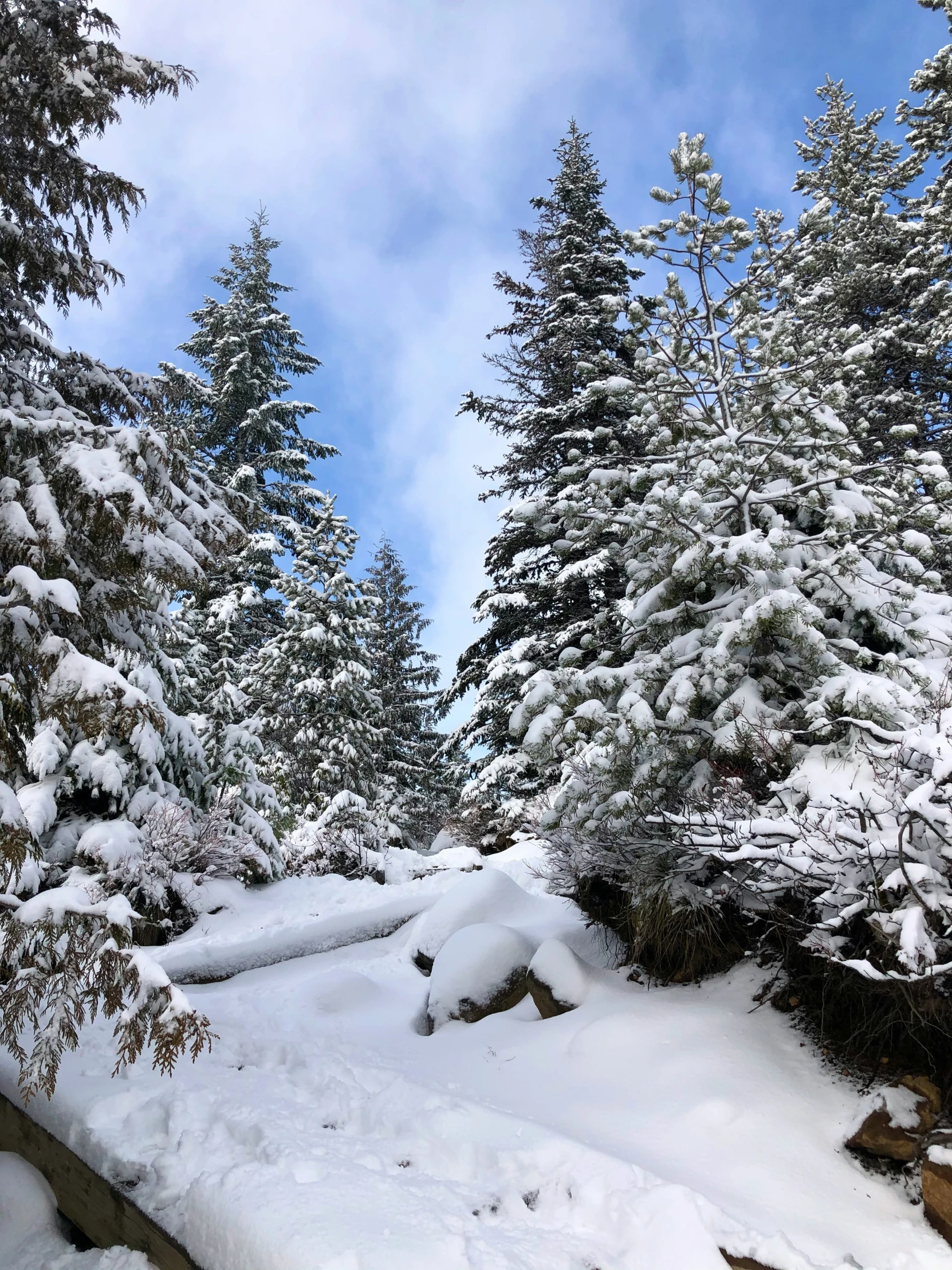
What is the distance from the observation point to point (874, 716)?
3975 millimetres

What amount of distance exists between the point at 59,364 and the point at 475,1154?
5976 millimetres

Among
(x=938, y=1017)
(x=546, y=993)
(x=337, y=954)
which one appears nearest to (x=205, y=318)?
(x=337, y=954)

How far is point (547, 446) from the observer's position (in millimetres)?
13930

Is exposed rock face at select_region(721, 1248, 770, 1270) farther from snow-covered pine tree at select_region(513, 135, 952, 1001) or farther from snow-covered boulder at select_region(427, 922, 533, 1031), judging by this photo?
snow-covered boulder at select_region(427, 922, 533, 1031)

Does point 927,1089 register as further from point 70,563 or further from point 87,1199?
point 70,563

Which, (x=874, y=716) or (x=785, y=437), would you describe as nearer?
(x=874, y=716)

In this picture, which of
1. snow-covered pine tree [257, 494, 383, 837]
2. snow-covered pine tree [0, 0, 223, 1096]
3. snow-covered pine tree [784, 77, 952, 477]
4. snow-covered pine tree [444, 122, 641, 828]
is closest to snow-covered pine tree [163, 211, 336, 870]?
snow-covered pine tree [257, 494, 383, 837]

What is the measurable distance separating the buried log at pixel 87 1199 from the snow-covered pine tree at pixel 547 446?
8931mm

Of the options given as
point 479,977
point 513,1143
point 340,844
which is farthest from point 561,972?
point 340,844

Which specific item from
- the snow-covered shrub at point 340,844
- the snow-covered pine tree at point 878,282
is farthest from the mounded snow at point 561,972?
the snow-covered pine tree at point 878,282

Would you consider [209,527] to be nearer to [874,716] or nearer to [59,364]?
[59,364]

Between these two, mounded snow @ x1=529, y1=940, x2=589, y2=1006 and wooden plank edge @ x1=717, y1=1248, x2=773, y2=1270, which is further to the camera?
mounded snow @ x1=529, y1=940, x2=589, y2=1006

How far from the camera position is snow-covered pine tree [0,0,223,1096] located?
2777 mm

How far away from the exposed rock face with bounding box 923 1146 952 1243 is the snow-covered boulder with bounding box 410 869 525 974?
430 centimetres
